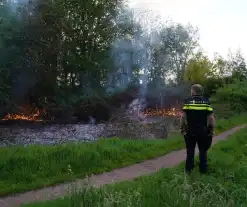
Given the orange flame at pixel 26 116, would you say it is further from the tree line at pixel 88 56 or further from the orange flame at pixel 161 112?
the orange flame at pixel 161 112

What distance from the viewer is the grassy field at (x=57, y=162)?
23.6ft

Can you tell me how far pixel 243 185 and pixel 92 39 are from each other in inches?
1089

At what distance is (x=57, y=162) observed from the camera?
8.24m

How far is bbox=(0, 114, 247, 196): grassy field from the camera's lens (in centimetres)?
718

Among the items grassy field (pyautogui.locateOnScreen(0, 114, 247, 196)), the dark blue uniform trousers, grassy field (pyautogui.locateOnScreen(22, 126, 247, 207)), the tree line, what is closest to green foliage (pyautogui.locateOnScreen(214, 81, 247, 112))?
the tree line

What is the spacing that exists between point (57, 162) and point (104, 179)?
4.04 ft

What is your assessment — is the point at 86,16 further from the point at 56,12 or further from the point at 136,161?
the point at 136,161

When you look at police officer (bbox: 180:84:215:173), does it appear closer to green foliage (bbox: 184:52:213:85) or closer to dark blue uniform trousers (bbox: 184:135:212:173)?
dark blue uniform trousers (bbox: 184:135:212:173)

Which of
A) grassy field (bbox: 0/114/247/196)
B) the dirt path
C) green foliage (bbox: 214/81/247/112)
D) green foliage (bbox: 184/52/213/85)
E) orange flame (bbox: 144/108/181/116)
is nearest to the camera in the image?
the dirt path

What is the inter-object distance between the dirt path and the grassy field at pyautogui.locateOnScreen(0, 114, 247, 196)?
0.23m

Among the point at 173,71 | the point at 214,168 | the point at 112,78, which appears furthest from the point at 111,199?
the point at 173,71

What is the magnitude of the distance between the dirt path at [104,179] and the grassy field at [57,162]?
0.23 m

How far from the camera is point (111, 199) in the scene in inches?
166

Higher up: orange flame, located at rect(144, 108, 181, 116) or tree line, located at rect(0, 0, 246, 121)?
tree line, located at rect(0, 0, 246, 121)
